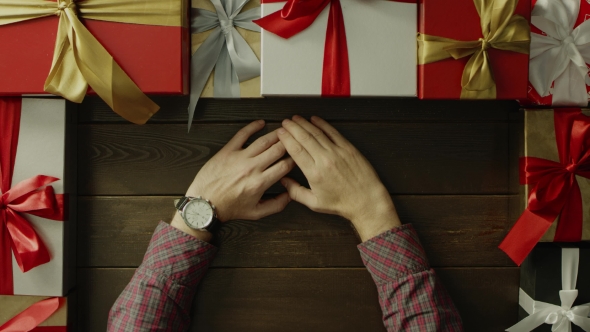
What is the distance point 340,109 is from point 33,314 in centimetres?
90

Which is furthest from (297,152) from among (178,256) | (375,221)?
(178,256)

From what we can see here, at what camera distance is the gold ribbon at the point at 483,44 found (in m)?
0.89

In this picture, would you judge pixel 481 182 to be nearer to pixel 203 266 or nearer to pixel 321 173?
pixel 321 173

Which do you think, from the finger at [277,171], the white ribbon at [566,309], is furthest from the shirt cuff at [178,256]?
the white ribbon at [566,309]

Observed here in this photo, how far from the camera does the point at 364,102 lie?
1100mm

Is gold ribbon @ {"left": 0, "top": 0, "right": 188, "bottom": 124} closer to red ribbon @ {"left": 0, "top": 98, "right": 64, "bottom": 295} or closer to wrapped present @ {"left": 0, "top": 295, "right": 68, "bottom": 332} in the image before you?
red ribbon @ {"left": 0, "top": 98, "right": 64, "bottom": 295}

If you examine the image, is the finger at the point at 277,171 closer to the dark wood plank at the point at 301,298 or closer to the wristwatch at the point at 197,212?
the wristwatch at the point at 197,212

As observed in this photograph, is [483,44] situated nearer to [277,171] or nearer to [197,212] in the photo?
[277,171]

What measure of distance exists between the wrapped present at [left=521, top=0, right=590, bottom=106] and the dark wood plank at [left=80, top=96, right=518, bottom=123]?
0.14m

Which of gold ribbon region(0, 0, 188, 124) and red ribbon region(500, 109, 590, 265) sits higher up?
gold ribbon region(0, 0, 188, 124)

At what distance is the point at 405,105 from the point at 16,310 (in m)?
1.09

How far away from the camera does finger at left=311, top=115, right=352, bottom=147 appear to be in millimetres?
1062

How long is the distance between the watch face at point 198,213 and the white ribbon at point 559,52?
795 millimetres

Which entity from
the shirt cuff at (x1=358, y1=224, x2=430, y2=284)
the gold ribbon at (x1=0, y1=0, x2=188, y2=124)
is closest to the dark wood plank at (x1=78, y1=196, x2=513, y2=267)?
the shirt cuff at (x1=358, y1=224, x2=430, y2=284)
